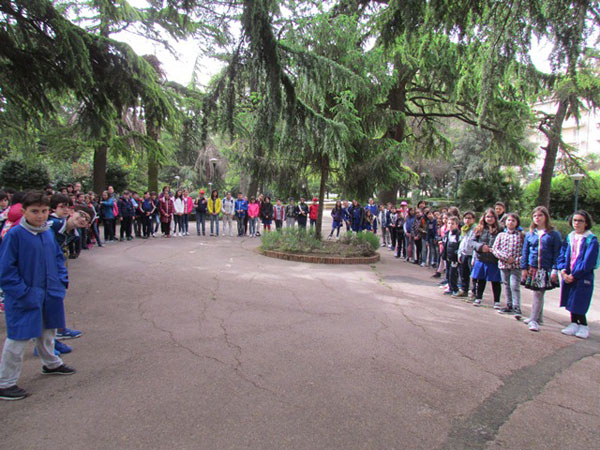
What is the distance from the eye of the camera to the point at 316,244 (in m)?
11.8

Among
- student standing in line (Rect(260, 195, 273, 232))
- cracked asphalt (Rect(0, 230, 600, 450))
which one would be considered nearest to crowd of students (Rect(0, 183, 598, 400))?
cracked asphalt (Rect(0, 230, 600, 450))

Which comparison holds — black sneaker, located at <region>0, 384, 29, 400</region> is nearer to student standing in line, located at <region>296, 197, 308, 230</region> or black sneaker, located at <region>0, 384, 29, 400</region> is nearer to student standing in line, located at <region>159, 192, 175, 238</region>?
student standing in line, located at <region>159, 192, 175, 238</region>

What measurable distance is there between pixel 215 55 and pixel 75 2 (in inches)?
321

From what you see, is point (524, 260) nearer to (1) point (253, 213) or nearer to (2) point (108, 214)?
(1) point (253, 213)

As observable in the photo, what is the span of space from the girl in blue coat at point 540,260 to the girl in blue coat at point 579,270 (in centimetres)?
13

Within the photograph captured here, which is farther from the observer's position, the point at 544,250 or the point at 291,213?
the point at 291,213

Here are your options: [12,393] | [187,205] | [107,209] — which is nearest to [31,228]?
[12,393]

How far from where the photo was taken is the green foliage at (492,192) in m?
22.5

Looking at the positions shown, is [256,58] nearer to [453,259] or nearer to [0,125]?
[453,259]

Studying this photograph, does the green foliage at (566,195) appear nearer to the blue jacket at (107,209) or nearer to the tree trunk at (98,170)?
the blue jacket at (107,209)

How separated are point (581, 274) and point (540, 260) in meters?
0.52

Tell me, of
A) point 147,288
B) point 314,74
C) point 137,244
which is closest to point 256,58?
point 314,74

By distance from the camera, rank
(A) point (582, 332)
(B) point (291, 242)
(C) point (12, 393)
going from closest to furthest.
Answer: (C) point (12, 393) < (A) point (582, 332) < (B) point (291, 242)

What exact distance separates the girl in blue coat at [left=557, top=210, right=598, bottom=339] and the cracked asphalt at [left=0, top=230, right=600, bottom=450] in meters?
0.31
